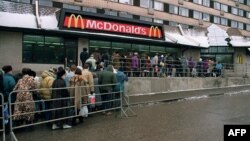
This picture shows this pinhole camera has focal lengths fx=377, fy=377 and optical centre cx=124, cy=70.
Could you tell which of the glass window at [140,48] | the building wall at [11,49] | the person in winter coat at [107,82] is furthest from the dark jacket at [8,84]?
the glass window at [140,48]

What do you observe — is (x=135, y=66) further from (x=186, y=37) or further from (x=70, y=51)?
(x=186, y=37)

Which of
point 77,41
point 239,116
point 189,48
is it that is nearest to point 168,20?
point 189,48

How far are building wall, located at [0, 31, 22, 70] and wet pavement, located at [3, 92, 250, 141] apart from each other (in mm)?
9671

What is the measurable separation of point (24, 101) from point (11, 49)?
12076mm

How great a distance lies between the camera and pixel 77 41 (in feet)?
78.7

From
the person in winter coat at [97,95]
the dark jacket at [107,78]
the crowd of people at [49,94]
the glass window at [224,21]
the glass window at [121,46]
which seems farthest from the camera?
the glass window at [224,21]

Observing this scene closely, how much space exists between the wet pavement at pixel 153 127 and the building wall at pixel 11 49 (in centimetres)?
967

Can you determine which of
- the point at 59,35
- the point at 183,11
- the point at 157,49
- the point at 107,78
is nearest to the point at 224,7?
the point at 183,11

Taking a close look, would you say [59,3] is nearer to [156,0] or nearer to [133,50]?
[133,50]

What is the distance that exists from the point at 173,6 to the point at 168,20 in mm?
2356

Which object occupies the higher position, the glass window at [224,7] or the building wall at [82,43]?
the glass window at [224,7]

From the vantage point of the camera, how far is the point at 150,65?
2019 cm

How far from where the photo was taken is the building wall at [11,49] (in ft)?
69.5

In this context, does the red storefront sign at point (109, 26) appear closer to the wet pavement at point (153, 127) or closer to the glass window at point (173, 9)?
the wet pavement at point (153, 127)
